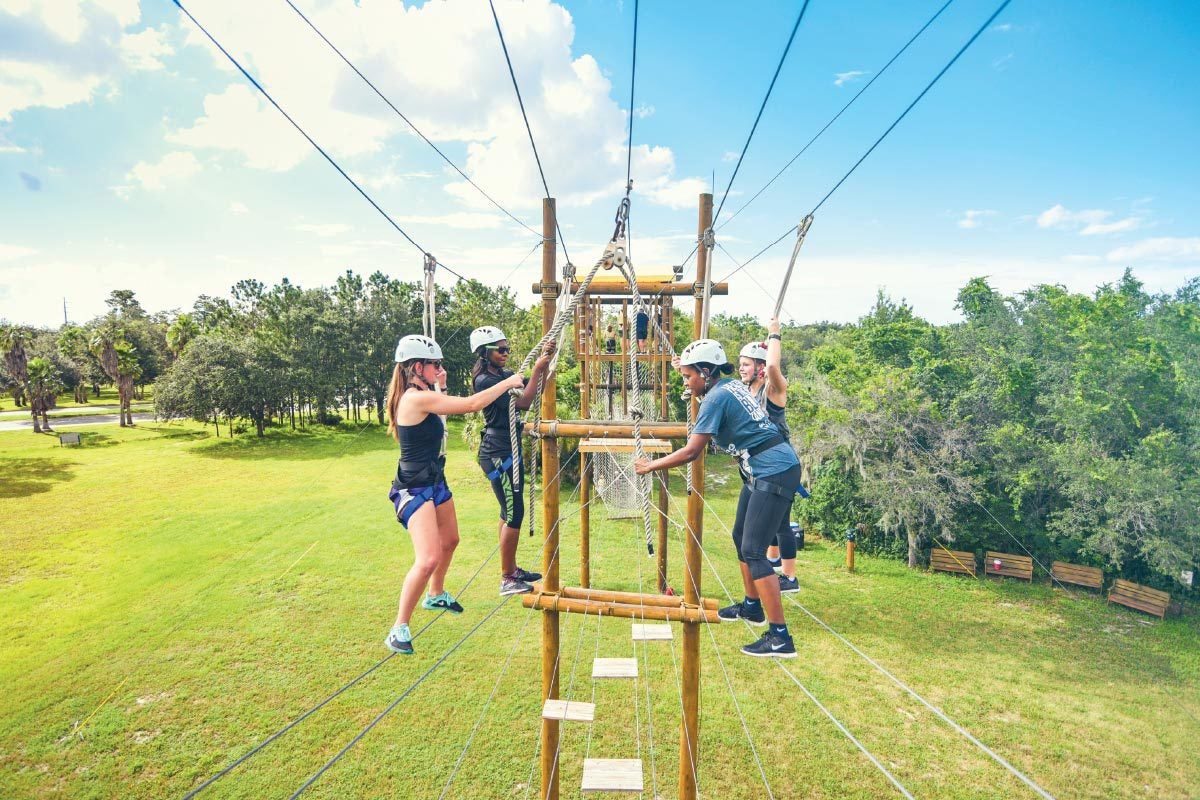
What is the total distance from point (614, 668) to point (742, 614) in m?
1.23

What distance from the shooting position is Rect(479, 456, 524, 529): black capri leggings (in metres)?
4.96

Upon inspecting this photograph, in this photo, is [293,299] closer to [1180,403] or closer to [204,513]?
[204,513]

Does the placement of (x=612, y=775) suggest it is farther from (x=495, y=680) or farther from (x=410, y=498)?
(x=495, y=680)

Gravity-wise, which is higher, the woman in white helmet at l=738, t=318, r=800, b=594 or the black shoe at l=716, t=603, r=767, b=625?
the woman in white helmet at l=738, t=318, r=800, b=594

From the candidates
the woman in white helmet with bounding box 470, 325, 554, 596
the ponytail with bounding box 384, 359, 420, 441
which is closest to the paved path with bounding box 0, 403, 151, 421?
the woman in white helmet with bounding box 470, 325, 554, 596

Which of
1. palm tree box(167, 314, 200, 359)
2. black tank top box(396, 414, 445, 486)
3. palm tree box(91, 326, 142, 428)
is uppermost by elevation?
palm tree box(167, 314, 200, 359)

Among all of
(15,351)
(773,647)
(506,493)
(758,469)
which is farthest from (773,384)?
(15,351)

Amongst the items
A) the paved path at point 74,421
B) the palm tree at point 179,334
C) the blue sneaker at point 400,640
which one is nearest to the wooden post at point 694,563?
the blue sneaker at point 400,640

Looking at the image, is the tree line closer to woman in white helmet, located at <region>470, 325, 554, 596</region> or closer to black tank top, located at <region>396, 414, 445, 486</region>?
woman in white helmet, located at <region>470, 325, 554, 596</region>

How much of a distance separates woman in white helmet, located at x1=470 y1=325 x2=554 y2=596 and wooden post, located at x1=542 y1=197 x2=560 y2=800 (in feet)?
0.93

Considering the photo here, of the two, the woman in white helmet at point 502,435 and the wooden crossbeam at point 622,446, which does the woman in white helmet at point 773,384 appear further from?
the wooden crossbeam at point 622,446

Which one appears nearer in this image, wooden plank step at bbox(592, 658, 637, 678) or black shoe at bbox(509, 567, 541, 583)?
wooden plank step at bbox(592, 658, 637, 678)

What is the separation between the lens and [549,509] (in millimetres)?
5289

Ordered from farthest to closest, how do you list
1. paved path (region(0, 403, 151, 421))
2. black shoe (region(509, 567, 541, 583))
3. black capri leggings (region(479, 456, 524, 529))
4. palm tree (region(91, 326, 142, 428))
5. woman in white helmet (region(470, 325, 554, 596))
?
paved path (region(0, 403, 151, 421))
palm tree (region(91, 326, 142, 428))
black shoe (region(509, 567, 541, 583))
black capri leggings (region(479, 456, 524, 529))
woman in white helmet (region(470, 325, 554, 596))
